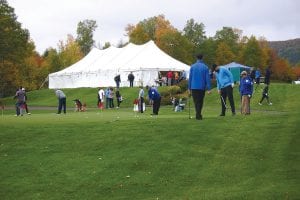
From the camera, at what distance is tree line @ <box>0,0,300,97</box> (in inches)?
2645

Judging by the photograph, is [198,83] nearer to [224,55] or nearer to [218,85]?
[218,85]

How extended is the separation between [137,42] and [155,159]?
101 metres

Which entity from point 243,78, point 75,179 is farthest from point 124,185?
point 243,78

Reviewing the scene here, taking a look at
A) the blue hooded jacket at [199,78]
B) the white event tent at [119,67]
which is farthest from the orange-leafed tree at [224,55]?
the blue hooded jacket at [199,78]

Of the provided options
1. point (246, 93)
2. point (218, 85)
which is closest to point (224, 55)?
point (246, 93)

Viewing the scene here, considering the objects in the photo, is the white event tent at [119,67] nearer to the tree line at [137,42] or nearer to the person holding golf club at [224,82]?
the tree line at [137,42]

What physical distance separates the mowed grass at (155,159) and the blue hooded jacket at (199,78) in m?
1.43

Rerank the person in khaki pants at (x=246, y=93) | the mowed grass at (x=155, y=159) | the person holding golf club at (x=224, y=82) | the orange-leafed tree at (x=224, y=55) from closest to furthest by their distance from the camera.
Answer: the mowed grass at (x=155, y=159) < the person holding golf club at (x=224, y=82) < the person in khaki pants at (x=246, y=93) < the orange-leafed tree at (x=224, y=55)

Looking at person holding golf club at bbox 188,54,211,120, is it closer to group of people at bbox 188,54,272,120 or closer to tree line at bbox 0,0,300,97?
group of people at bbox 188,54,272,120

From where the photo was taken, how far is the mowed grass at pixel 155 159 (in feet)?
37.9

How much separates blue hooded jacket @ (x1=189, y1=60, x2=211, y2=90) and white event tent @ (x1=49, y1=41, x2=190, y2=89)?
3980 cm

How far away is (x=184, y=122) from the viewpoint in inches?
698

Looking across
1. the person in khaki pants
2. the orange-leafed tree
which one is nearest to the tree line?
the orange-leafed tree

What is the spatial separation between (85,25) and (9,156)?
440ft
